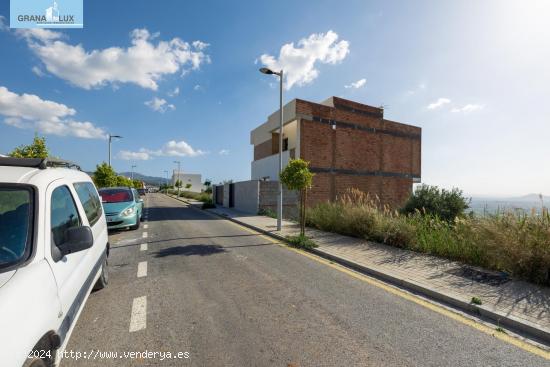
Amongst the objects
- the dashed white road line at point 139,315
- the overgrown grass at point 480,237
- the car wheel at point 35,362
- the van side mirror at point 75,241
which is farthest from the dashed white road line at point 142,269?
the overgrown grass at point 480,237

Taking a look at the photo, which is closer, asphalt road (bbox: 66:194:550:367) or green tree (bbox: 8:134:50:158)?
asphalt road (bbox: 66:194:550:367)

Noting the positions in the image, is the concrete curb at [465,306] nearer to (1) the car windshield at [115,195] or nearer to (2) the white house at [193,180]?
(1) the car windshield at [115,195]

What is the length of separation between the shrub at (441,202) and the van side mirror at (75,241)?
11875mm

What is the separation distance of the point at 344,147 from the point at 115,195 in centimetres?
1680

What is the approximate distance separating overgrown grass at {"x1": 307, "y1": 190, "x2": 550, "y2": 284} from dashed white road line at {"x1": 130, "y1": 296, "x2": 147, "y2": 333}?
6.39m

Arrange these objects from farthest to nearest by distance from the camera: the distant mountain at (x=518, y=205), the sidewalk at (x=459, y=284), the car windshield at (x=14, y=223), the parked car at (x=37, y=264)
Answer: the distant mountain at (x=518, y=205)
the sidewalk at (x=459, y=284)
the car windshield at (x=14, y=223)
the parked car at (x=37, y=264)

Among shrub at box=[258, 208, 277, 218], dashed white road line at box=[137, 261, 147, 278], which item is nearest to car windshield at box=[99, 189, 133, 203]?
dashed white road line at box=[137, 261, 147, 278]

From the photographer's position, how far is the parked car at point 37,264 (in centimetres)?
164

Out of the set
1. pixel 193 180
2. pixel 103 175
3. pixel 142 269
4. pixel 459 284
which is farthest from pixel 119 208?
pixel 193 180

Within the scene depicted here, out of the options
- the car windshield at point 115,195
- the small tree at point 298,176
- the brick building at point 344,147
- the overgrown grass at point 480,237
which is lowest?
the overgrown grass at point 480,237

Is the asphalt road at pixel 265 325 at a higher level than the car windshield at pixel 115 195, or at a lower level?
lower

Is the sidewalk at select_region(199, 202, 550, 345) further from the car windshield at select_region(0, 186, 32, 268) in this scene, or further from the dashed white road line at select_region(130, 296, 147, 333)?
the car windshield at select_region(0, 186, 32, 268)

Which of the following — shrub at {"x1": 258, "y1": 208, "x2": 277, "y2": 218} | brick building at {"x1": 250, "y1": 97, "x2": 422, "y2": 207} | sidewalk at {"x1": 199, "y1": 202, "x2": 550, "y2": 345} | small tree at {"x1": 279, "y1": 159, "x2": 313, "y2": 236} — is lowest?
shrub at {"x1": 258, "y1": 208, "x2": 277, "y2": 218}

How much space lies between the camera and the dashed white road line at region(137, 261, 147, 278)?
208 inches
